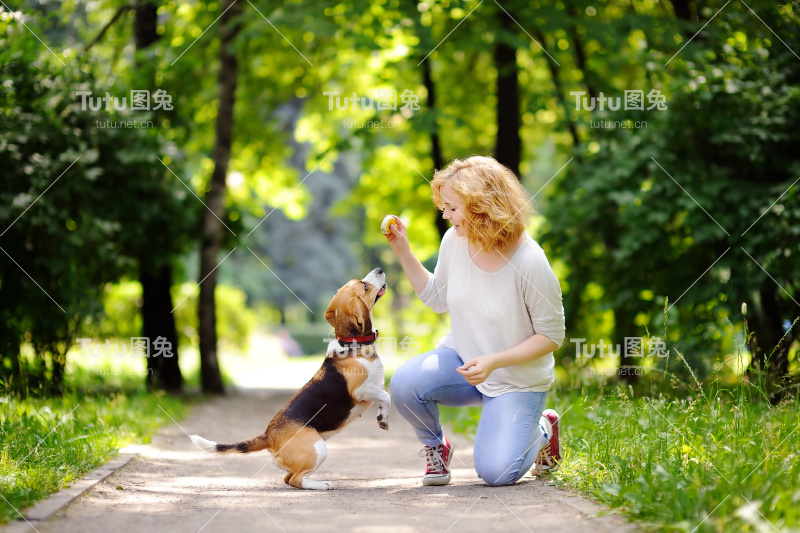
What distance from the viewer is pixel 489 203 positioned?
4.51 metres

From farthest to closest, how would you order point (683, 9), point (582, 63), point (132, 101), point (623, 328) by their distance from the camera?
point (582, 63) < point (683, 9) < point (623, 328) < point (132, 101)

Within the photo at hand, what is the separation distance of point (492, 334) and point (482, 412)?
0.52 meters

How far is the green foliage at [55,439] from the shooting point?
3965 millimetres

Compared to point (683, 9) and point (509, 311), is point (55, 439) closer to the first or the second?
point (509, 311)

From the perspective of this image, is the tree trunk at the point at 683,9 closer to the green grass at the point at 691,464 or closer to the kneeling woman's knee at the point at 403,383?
the green grass at the point at 691,464

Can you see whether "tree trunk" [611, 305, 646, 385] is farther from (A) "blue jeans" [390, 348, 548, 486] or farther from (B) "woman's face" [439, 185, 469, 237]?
(B) "woman's face" [439, 185, 469, 237]

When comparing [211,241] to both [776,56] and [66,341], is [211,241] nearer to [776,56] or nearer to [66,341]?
[66,341]

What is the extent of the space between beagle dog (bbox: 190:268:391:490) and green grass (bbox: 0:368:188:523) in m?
0.94

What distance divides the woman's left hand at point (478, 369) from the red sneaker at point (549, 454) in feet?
2.46

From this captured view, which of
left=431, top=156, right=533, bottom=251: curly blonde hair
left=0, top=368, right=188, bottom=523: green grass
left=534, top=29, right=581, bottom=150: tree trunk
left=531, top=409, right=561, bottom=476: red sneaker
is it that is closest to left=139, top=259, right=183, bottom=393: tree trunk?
left=0, top=368, right=188, bottom=523: green grass

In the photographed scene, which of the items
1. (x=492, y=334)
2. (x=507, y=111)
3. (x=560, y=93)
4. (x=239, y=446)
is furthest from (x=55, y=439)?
(x=507, y=111)

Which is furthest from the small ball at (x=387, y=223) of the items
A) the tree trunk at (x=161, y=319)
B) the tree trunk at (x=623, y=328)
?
the tree trunk at (x=161, y=319)

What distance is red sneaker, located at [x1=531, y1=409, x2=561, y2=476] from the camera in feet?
15.8

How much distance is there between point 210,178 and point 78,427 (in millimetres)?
6920
